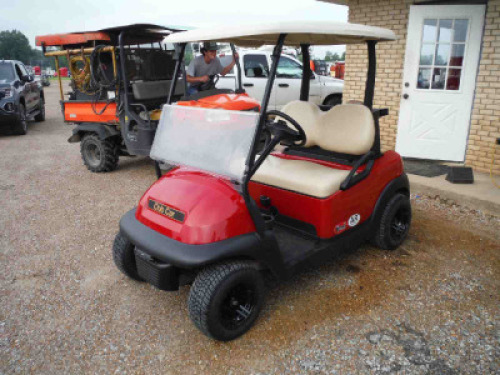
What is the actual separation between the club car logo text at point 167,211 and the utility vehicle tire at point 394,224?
1.82 meters

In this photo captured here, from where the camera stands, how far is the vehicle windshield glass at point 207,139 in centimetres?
245

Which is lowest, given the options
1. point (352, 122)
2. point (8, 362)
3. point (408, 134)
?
point (8, 362)

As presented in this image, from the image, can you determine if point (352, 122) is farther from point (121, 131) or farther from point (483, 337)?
point (121, 131)

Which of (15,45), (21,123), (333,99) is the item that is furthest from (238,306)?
(15,45)

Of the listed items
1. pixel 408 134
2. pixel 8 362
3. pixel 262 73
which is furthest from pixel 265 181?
pixel 262 73

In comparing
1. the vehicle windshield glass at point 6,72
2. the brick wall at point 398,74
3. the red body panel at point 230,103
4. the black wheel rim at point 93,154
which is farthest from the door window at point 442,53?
the vehicle windshield glass at point 6,72

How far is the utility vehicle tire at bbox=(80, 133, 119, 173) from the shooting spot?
6.16m

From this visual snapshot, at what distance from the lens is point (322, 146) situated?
3.55m

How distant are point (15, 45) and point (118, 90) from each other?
106 m

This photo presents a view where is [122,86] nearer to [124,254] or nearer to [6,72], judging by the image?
[124,254]

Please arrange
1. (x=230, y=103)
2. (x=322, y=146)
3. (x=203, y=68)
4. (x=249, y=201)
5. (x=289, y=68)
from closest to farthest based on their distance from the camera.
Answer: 1. (x=249, y=201)
2. (x=322, y=146)
3. (x=230, y=103)
4. (x=203, y=68)
5. (x=289, y=68)

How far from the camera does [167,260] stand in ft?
7.48

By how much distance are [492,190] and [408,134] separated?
165cm

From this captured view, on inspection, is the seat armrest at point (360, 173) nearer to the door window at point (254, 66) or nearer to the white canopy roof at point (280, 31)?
the white canopy roof at point (280, 31)
